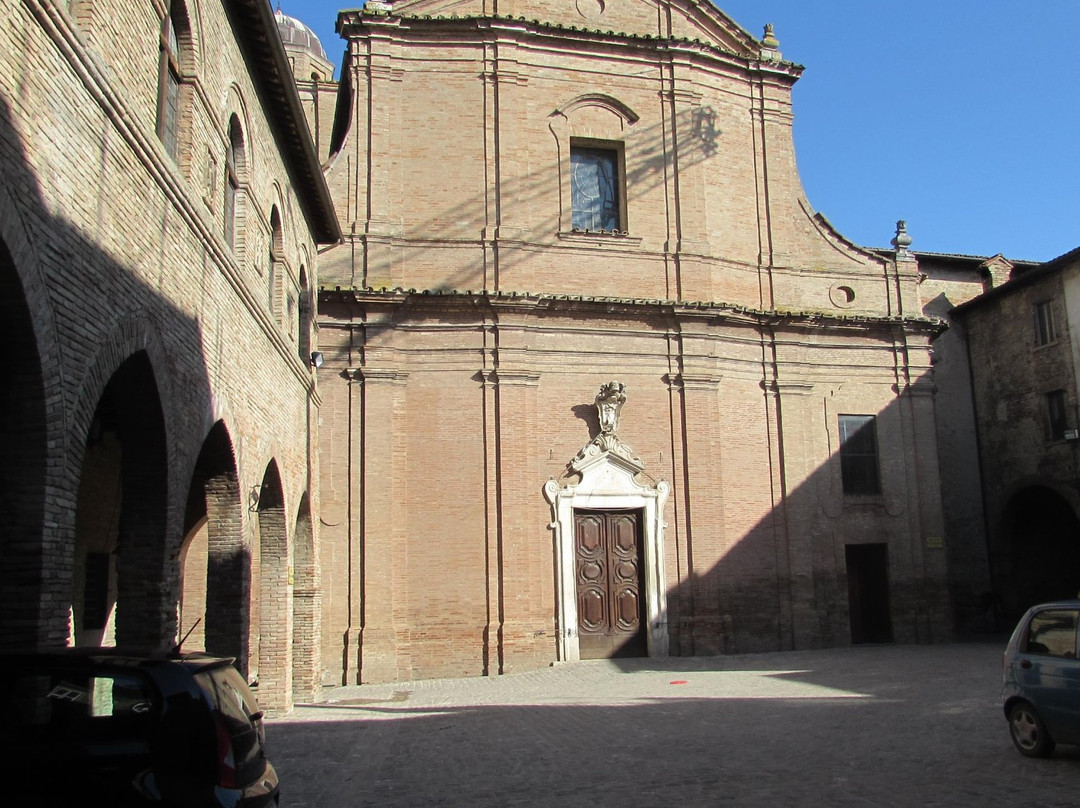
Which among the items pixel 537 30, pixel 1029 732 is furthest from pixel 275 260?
pixel 1029 732

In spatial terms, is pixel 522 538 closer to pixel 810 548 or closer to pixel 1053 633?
pixel 810 548

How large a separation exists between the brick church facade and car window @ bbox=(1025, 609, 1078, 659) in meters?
10.4

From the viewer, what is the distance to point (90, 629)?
1215cm

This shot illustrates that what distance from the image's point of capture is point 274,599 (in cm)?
1317

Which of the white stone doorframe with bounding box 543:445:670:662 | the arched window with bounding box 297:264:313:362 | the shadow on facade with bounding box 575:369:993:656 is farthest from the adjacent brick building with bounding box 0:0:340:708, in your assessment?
the shadow on facade with bounding box 575:369:993:656

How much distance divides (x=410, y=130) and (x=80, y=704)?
54.1ft

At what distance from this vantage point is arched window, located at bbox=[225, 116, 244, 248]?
34.9ft

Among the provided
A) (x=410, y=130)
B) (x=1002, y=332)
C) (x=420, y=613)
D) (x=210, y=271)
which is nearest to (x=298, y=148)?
(x=210, y=271)

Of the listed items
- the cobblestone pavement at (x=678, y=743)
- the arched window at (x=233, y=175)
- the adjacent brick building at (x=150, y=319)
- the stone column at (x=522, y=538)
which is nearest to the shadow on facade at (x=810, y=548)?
the stone column at (x=522, y=538)

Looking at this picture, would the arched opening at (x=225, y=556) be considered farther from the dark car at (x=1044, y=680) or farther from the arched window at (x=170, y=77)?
the dark car at (x=1044, y=680)

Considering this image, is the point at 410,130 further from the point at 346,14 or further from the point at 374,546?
the point at 374,546

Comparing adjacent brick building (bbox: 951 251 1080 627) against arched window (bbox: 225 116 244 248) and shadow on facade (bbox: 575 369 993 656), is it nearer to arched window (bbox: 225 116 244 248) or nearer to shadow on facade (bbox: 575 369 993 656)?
shadow on facade (bbox: 575 369 993 656)

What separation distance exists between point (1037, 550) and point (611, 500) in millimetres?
12415

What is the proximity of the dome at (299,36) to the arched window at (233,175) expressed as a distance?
2788cm
